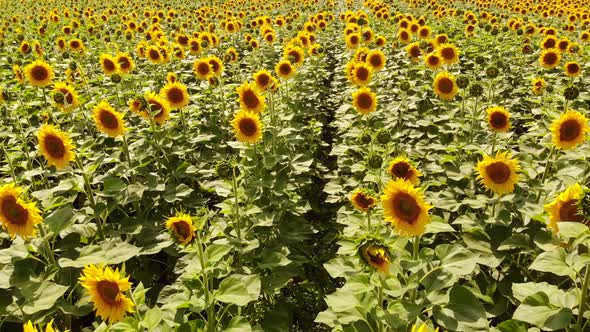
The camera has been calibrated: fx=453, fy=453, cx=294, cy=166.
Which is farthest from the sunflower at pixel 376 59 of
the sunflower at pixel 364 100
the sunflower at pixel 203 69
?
the sunflower at pixel 203 69

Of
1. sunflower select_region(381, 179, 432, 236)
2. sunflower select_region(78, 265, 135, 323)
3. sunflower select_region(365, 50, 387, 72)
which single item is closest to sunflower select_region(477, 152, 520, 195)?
sunflower select_region(381, 179, 432, 236)

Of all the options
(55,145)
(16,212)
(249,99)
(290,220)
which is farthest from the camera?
(249,99)

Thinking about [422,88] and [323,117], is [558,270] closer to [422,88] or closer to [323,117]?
[422,88]

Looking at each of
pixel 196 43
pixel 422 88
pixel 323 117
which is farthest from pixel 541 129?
pixel 196 43

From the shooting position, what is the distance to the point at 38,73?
589 cm

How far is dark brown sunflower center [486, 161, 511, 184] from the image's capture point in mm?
3445

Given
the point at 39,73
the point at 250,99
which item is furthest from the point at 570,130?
the point at 39,73

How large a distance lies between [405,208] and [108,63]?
543 cm

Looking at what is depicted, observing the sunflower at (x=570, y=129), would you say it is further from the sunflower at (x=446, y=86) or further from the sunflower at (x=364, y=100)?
the sunflower at (x=364, y=100)

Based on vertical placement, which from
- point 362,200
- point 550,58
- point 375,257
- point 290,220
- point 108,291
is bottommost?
point 290,220

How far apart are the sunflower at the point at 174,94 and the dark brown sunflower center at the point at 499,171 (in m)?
3.65

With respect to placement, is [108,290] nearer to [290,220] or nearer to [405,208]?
[405,208]

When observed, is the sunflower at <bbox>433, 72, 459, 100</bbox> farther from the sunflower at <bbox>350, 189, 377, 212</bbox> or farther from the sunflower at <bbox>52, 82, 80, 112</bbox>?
the sunflower at <bbox>52, 82, 80, 112</bbox>

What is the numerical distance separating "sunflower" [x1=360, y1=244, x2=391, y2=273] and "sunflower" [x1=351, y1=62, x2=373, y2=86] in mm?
4414
